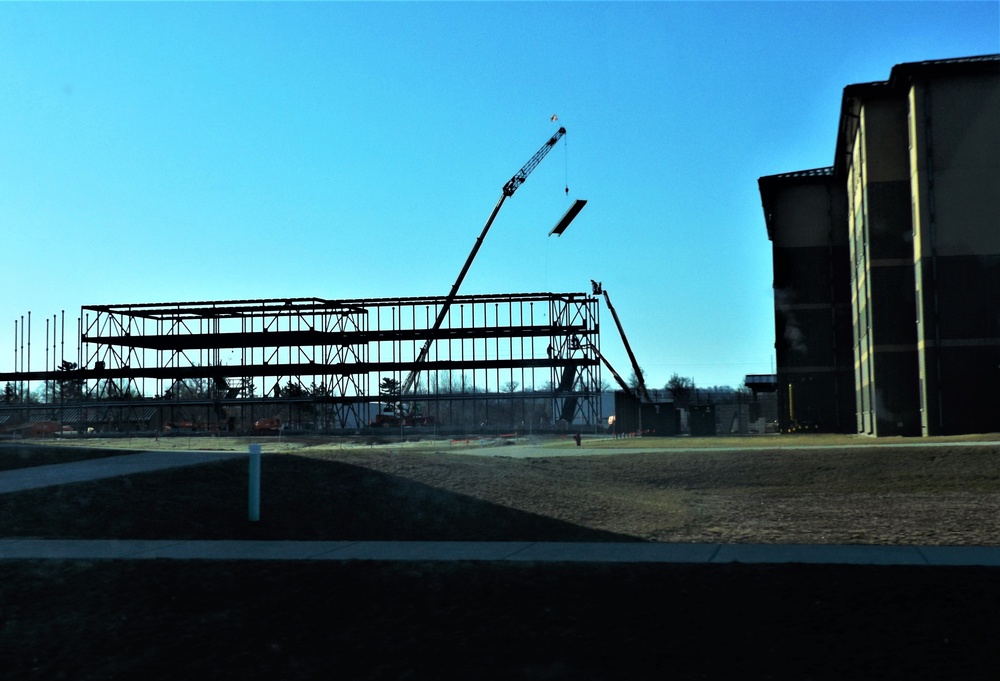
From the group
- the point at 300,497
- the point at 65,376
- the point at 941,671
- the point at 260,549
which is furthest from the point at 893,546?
the point at 65,376

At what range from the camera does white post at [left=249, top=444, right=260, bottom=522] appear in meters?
14.0

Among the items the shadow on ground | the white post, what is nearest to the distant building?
the shadow on ground

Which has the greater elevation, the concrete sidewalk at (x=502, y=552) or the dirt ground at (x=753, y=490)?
the concrete sidewalk at (x=502, y=552)

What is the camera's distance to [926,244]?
44312 mm

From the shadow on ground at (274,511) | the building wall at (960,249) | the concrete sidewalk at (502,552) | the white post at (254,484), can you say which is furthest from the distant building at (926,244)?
the white post at (254,484)

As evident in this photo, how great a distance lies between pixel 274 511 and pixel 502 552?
5.12 metres

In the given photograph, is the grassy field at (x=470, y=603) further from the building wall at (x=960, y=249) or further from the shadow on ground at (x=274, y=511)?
the building wall at (x=960, y=249)


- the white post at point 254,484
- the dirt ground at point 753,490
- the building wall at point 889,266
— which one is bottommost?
the dirt ground at point 753,490

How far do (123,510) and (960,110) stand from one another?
135 ft

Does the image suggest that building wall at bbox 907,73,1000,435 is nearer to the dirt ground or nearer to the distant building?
the distant building

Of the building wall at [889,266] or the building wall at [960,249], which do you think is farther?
the building wall at [889,266]

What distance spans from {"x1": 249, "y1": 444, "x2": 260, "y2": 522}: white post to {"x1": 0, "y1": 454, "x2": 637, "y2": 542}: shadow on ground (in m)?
0.16

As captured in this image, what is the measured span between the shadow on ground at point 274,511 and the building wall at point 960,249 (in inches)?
1332

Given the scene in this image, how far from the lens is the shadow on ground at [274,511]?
524 inches
